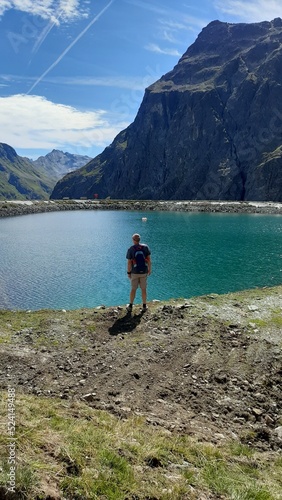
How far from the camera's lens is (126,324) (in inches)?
725

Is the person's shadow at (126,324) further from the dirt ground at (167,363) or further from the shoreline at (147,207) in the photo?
the shoreline at (147,207)

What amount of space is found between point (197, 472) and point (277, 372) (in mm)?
7368

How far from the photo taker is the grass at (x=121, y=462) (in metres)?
6.30

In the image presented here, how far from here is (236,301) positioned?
22.3m

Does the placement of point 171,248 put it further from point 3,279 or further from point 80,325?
point 80,325

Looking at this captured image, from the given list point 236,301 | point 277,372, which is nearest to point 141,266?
point 236,301

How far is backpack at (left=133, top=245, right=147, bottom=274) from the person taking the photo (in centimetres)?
1981

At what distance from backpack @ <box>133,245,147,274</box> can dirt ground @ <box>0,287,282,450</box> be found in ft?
7.31

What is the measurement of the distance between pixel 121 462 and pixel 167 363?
715 centimetres

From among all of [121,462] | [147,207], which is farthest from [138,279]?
[147,207]
